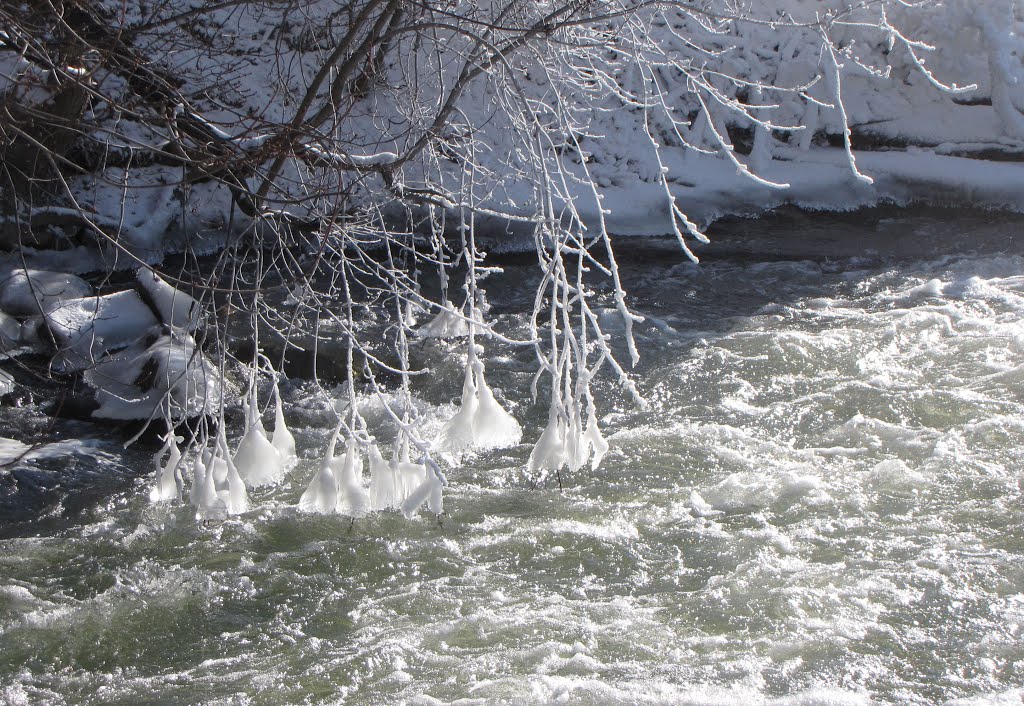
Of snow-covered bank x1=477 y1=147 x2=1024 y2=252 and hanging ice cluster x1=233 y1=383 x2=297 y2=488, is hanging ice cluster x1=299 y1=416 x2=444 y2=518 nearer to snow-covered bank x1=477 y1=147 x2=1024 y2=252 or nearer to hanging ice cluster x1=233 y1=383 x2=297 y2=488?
hanging ice cluster x1=233 y1=383 x2=297 y2=488

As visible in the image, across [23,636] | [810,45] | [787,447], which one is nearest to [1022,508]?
[787,447]

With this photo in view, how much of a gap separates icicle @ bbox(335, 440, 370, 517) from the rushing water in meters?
1.36

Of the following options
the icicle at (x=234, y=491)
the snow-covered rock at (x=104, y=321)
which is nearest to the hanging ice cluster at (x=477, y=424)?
the icicle at (x=234, y=491)

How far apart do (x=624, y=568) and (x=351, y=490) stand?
2.27 metres

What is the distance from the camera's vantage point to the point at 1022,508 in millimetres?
5133

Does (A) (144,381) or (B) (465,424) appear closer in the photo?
(B) (465,424)

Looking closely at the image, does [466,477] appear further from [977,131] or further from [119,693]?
[977,131]

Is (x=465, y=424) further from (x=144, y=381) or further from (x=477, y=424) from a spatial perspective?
(x=144, y=381)

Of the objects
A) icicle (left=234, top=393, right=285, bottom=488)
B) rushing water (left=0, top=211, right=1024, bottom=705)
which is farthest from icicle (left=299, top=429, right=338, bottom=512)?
rushing water (left=0, top=211, right=1024, bottom=705)

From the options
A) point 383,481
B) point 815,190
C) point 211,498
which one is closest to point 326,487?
point 383,481

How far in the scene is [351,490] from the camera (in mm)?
2889

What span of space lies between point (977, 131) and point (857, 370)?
6863 mm

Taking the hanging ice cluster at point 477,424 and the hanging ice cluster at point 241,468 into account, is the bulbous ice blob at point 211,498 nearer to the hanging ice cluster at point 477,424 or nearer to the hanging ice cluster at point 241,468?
the hanging ice cluster at point 241,468

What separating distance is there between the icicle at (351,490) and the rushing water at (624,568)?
136 centimetres
